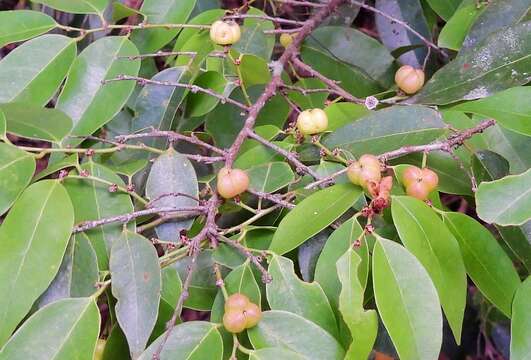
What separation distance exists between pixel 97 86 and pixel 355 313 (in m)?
0.54

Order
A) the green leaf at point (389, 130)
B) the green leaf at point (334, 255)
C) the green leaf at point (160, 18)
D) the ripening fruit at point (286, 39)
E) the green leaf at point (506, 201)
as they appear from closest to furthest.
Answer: the green leaf at point (506, 201)
the green leaf at point (334, 255)
the green leaf at point (389, 130)
the green leaf at point (160, 18)
the ripening fruit at point (286, 39)

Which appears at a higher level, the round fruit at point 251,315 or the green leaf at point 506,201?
the green leaf at point 506,201

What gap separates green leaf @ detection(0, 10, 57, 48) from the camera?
38.3 inches

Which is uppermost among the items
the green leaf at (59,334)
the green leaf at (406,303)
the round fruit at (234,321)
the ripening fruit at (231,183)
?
the ripening fruit at (231,183)

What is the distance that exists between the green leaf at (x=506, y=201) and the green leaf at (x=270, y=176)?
267 millimetres

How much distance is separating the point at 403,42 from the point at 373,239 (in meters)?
0.60

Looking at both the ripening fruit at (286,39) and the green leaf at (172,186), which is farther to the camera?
the ripening fruit at (286,39)

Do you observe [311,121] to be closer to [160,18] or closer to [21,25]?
[160,18]

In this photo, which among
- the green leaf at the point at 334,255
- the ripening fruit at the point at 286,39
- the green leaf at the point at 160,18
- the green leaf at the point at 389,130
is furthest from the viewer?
the ripening fruit at the point at 286,39

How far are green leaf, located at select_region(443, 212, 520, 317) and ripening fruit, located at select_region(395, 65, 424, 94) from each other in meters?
0.30

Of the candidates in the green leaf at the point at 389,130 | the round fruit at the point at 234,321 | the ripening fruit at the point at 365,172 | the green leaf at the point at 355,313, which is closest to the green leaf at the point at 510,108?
the green leaf at the point at 389,130

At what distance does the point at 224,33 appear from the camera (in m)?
0.94

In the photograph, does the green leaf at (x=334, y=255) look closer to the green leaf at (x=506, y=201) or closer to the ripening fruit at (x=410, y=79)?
the green leaf at (x=506, y=201)

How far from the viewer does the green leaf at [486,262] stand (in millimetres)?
711
